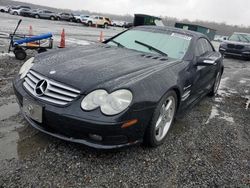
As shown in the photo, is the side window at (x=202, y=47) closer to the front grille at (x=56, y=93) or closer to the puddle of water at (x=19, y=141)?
the front grille at (x=56, y=93)

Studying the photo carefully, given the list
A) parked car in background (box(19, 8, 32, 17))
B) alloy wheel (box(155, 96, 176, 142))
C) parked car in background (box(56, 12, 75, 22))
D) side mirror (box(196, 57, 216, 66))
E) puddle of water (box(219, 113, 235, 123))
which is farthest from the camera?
parked car in background (box(56, 12, 75, 22))

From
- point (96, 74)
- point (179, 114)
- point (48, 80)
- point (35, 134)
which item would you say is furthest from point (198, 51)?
point (35, 134)

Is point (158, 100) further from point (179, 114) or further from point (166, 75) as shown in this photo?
point (179, 114)

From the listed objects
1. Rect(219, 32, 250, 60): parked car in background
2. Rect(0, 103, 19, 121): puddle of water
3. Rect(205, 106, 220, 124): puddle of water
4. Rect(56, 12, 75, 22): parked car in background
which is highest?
Rect(219, 32, 250, 60): parked car in background

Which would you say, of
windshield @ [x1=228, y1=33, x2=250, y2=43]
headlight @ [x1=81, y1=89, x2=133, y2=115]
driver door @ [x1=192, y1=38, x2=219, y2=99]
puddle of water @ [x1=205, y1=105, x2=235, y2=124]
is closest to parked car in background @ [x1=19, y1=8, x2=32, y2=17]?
windshield @ [x1=228, y1=33, x2=250, y2=43]

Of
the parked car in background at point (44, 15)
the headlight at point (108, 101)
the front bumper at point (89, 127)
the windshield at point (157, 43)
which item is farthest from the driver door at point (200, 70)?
the parked car in background at point (44, 15)

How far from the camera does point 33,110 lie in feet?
8.50

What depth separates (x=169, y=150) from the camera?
10.0 feet

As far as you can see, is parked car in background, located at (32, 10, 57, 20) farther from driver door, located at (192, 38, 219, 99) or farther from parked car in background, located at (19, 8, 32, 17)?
driver door, located at (192, 38, 219, 99)

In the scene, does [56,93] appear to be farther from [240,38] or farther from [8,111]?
[240,38]

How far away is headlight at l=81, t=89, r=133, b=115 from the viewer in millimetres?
2375

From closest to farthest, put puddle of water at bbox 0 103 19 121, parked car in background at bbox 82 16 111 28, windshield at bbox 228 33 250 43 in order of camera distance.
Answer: puddle of water at bbox 0 103 19 121 → windshield at bbox 228 33 250 43 → parked car in background at bbox 82 16 111 28

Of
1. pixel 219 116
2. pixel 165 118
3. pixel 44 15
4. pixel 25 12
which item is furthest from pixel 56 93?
pixel 44 15

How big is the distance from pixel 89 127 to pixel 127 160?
690 millimetres
